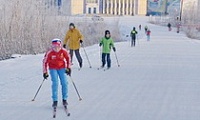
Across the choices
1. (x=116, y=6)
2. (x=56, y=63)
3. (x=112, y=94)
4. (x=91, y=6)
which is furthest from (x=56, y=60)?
(x=116, y=6)

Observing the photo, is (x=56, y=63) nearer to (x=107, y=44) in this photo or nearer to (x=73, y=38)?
(x=73, y=38)

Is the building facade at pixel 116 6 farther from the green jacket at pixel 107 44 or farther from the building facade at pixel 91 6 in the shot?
the green jacket at pixel 107 44

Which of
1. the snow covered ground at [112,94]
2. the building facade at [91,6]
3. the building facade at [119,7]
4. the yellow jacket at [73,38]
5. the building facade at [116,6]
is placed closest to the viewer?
the snow covered ground at [112,94]

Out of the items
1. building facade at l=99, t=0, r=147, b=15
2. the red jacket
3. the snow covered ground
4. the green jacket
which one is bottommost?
the snow covered ground

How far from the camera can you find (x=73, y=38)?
17.7 metres

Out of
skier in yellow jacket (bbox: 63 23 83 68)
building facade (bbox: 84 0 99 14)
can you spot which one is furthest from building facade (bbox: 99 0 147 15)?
skier in yellow jacket (bbox: 63 23 83 68)

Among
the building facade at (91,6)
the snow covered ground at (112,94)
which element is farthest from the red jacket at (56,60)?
the building facade at (91,6)

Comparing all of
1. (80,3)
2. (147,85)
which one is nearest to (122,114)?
(147,85)

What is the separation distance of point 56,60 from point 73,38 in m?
8.17

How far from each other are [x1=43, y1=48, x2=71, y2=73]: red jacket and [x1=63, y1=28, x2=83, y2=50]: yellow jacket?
798 centimetres

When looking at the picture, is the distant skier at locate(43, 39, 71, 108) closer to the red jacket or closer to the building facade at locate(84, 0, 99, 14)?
the red jacket

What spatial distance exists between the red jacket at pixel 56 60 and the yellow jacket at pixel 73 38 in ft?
26.2

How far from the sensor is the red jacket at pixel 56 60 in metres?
9.50

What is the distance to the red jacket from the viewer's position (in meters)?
9.50
